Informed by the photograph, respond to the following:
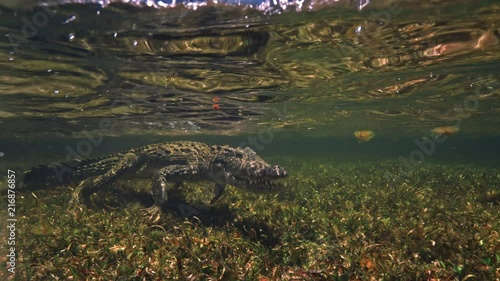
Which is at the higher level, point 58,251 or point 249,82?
point 249,82

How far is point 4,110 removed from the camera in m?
20.7

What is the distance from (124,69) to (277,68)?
589cm

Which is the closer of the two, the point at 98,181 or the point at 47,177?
the point at 98,181

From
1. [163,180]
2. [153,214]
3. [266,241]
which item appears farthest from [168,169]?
[266,241]

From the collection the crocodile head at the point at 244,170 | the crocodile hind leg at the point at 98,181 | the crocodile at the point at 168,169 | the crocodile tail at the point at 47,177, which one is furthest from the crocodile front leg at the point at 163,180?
the crocodile tail at the point at 47,177

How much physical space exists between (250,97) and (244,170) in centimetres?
912

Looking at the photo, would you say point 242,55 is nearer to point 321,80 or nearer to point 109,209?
point 321,80

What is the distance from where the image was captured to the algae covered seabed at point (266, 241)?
16.4 ft

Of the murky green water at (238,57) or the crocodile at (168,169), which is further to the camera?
the crocodile at (168,169)

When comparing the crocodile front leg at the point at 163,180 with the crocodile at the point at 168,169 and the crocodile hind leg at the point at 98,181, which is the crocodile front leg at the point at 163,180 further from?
the crocodile hind leg at the point at 98,181

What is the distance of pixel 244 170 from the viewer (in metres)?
9.46

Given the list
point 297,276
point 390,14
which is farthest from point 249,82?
point 297,276

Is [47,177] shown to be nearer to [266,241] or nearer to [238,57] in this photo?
[238,57]

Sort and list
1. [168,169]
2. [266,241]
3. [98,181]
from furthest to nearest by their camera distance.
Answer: [98,181]
[168,169]
[266,241]
